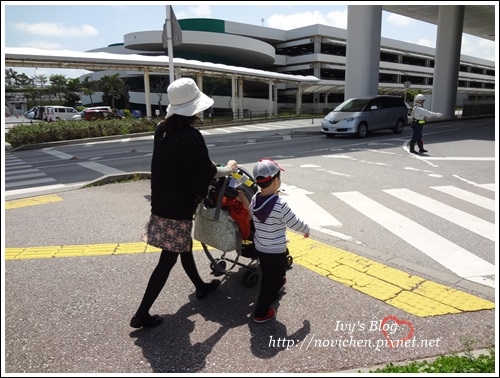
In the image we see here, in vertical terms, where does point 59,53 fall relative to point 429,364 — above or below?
above

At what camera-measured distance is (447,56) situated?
2817 centimetres

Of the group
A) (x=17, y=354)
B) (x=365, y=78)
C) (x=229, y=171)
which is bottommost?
(x=17, y=354)

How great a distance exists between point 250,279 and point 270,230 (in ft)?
2.79

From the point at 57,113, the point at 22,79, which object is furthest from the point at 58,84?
the point at 57,113

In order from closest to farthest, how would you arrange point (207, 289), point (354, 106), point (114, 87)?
point (207, 289) → point (354, 106) → point (114, 87)

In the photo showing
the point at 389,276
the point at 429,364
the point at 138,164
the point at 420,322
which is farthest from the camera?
the point at 138,164

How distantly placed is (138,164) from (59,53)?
1217cm

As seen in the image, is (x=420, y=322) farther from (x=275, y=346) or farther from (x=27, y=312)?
(x=27, y=312)

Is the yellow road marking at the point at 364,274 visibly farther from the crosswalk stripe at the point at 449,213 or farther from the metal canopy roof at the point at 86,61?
the metal canopy roof at the point at 86,61

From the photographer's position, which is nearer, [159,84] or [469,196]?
[469,196]

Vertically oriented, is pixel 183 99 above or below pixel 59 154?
above

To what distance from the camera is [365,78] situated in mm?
21031

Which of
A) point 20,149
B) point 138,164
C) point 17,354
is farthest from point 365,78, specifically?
point 17,354

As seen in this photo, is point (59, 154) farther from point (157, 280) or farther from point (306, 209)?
point (157, 280)
